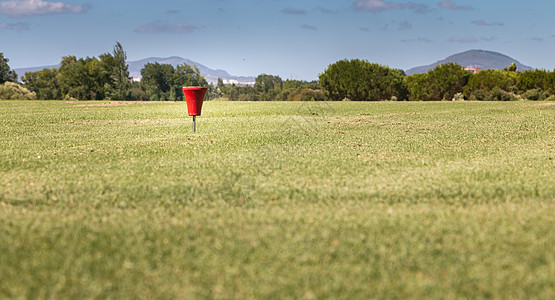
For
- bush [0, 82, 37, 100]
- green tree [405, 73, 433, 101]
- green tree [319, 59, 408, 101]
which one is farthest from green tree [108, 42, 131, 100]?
green tree [405, 73, 433, 101]

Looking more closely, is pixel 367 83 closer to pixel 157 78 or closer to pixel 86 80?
pixel 86 80

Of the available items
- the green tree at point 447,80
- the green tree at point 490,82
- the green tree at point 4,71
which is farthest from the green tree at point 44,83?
the green tree at point 490,82

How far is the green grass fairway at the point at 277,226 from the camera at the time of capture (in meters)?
2.46

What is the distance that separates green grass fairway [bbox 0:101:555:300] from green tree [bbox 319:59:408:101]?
138ft

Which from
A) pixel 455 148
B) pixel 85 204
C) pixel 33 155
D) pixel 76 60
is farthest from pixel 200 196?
pixel 76 60

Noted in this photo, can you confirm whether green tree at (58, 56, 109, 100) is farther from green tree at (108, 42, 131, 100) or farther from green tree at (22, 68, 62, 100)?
green tree at (22, 68, 62, 100)

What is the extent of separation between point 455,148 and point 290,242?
5.58 metres

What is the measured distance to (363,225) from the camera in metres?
3.40

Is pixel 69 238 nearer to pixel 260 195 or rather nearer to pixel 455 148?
pixel 260 195

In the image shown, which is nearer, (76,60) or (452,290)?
(452,290)

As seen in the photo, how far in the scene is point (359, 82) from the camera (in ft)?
159

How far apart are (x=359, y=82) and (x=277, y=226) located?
46859 millimetres

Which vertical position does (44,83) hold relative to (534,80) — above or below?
above

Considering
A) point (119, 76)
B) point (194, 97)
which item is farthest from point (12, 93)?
point (194, 97)
